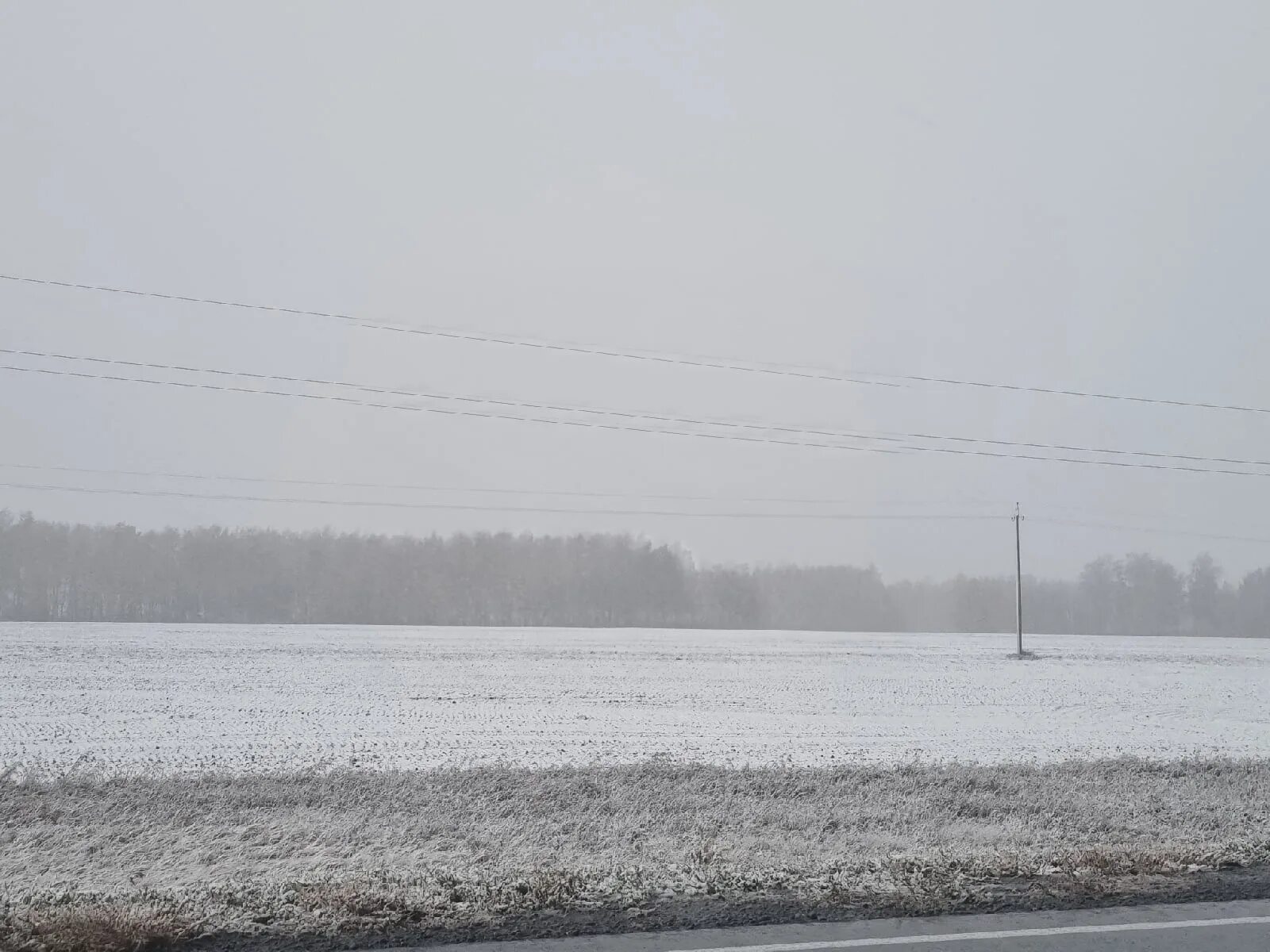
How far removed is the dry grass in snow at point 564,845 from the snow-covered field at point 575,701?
2.67 metres

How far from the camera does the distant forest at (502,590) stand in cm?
6028

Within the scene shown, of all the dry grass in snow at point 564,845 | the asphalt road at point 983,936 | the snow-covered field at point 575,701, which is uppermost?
the asphalt road at point 983,936

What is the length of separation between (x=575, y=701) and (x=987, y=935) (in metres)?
18.9

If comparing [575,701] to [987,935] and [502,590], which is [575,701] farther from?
[502,590]

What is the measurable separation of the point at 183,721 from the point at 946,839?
1539 cm

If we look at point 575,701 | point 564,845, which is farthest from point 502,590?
point 564,845

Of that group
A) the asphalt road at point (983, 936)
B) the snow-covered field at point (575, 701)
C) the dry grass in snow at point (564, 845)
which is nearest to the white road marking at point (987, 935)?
the asphalt road at point (983, 936)

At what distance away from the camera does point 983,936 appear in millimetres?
6277

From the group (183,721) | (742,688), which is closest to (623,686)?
(742,688)

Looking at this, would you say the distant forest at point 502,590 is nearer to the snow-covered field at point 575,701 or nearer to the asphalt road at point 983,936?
the snow-covered field at point 575,701

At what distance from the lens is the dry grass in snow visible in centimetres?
668

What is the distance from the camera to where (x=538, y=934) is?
6.29 meters

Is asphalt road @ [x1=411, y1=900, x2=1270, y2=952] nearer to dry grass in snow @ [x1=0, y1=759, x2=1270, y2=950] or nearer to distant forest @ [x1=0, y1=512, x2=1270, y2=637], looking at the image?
dry grass in snow @ [x1=0, y1=759, x2=1270, y2=950]

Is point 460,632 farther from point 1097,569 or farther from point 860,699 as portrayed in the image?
point 1097,569
